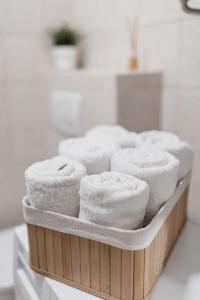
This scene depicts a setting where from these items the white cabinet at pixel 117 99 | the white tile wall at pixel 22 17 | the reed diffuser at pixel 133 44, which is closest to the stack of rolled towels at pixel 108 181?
the white cabinet at pixel 117 99

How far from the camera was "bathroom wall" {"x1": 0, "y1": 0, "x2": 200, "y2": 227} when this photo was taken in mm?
1016

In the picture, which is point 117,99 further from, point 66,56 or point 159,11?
point 66,56

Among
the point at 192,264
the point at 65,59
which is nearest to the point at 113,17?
the point at 65,59

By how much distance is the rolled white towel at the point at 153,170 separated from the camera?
2.15 feet

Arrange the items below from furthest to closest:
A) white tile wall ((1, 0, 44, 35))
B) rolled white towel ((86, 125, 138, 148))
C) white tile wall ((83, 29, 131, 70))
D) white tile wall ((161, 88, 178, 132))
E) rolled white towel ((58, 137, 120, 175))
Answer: white tile wall ((1, 0, 44, 35))
white tile wall ((83, 29, 131, 70))
white tile wall ((161, 88, 178, 132))
rolled white towel ((86, 125, 138, 148))
rolled white towel ((58, 137, 120, 175))

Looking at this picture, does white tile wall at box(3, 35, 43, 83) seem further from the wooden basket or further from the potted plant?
the wooden basket

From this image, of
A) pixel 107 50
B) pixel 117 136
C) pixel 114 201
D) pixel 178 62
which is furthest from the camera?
pixel 107 50

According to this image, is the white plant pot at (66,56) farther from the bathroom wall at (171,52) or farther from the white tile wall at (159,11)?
the white tile wall at (159,11)

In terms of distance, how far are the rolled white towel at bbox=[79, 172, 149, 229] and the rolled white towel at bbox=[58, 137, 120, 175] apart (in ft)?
0.37

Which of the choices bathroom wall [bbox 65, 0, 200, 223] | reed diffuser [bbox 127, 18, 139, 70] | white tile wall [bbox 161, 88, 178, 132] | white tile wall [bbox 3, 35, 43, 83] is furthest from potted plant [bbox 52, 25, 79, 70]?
white tile wall [bbox 161, 88, 178, 132]

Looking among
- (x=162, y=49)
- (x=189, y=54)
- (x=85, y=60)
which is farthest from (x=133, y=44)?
(x=85, y=60)

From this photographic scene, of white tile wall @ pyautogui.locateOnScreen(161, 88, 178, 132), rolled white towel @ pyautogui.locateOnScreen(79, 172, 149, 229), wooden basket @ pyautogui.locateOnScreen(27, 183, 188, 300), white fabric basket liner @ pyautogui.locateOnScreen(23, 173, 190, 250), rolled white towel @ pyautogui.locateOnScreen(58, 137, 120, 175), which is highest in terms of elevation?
white tile wall @ pyautogui.locateOnScreen(161, 88, 178, 132)

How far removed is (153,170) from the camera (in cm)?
65

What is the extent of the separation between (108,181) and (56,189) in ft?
0.35
